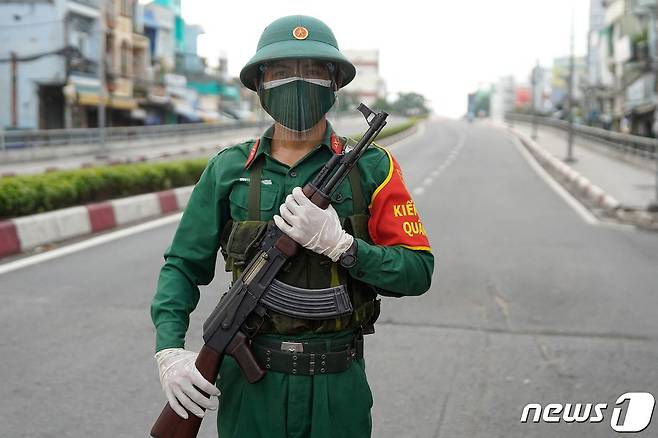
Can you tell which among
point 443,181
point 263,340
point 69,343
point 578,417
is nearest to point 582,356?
point 578,417

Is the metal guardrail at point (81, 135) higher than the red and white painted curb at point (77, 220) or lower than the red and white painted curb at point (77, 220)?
higher

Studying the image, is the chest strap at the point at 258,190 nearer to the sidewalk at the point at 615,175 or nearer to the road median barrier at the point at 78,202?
the road median barrier at the point at 78,202

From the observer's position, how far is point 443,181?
A: 21.1m

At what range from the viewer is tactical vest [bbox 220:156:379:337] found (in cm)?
226

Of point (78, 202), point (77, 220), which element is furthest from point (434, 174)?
point (77, 220)

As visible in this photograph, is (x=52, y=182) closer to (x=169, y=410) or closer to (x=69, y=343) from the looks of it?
(x=69, y=343)

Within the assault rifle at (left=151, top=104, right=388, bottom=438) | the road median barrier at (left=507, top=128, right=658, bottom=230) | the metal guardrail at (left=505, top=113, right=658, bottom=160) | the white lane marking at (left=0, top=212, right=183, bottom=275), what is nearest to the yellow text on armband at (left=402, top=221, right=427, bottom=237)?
the assault rifle at (left=151, top=104, right=388, bottom=438)

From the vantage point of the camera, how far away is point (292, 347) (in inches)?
89.8

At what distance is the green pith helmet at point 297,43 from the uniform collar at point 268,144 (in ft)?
0.61

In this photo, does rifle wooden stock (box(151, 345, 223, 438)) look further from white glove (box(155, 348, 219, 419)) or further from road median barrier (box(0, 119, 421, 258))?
road median barrier (box(0, 119, 421, 258))

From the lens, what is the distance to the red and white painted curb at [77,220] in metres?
9.12

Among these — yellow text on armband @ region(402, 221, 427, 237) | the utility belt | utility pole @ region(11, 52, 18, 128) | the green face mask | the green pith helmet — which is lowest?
the utility belt

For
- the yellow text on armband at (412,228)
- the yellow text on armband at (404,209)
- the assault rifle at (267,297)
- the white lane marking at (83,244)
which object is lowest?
the white lane marking at (83,244)

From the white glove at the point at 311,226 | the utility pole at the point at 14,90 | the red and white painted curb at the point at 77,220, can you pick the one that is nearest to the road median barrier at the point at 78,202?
the red and white painted curb at the point at 77,220
